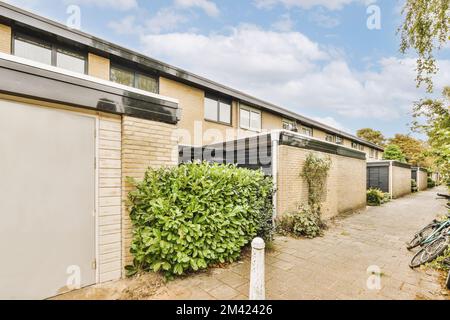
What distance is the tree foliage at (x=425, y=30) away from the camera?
14.6 feet

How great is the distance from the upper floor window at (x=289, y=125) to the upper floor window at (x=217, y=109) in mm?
5147

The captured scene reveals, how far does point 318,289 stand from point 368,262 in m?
1.88

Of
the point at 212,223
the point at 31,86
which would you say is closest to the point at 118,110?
the point at 31,86

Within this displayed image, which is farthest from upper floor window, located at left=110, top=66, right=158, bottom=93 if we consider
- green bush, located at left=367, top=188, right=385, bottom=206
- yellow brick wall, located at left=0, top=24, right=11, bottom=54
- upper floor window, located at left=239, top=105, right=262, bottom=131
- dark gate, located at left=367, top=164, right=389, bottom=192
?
dark gate, located at left=367, top=164, right=389, bottom=192

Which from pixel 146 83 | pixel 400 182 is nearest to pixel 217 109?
pixel 146 83

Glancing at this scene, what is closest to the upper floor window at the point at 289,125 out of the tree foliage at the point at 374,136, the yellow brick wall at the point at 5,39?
the yellow brick wall at the point at 5,39

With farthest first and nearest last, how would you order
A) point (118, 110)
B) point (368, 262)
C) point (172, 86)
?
1. point (172, 86)
2. point (368, 262)
3. point (118, 110)

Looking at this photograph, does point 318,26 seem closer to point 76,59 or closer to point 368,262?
point 368,262

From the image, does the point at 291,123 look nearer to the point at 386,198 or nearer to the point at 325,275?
the point at 386,198

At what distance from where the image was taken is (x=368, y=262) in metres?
4.54

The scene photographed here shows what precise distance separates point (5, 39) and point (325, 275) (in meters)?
9.69

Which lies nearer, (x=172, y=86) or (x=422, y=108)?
(x=172, y=86)

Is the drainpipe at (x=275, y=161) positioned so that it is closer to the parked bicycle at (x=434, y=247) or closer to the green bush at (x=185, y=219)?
the green bush at (x=185, y=219)

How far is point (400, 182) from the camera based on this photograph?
1788cm
